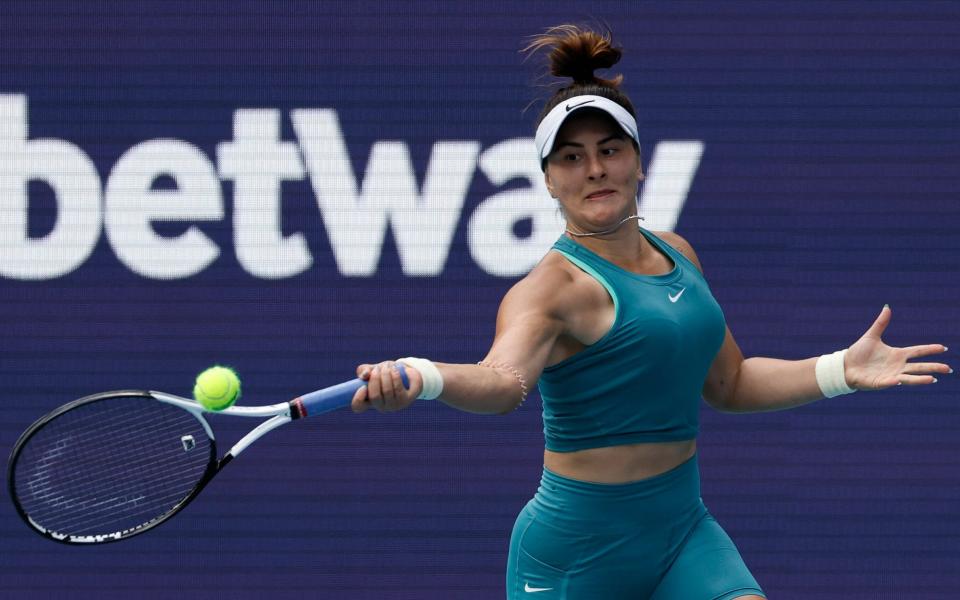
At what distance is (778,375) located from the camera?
4246 mm

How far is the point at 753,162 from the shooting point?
599 centimetres

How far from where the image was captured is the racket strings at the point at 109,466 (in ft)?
15.9

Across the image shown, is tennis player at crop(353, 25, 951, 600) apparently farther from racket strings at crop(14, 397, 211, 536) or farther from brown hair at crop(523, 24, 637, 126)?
racket strings at crop(14, 397, 211, 536)

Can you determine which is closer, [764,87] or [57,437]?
[57,437]

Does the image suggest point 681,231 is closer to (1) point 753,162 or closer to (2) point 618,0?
(1) point 753,162

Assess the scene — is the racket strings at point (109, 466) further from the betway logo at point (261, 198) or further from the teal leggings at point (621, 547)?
the teal leggings at point (621, 547)

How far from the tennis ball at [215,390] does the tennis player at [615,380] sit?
64 cm

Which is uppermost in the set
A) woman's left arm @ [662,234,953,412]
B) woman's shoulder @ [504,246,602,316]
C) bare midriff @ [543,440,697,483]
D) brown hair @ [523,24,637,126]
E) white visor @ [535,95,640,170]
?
brown hair @ [523,24,637,126]

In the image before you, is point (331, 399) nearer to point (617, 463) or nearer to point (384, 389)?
point (384, 389)

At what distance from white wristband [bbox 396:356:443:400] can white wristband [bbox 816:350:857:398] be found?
1214 mm

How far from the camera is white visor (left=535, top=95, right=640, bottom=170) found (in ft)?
12.8

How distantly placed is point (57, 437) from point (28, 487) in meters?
0.29

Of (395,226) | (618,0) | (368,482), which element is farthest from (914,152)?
(368,482)

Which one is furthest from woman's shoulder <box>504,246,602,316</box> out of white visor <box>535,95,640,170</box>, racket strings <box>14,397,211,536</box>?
racket strings <box>14,397,211,536</box>
